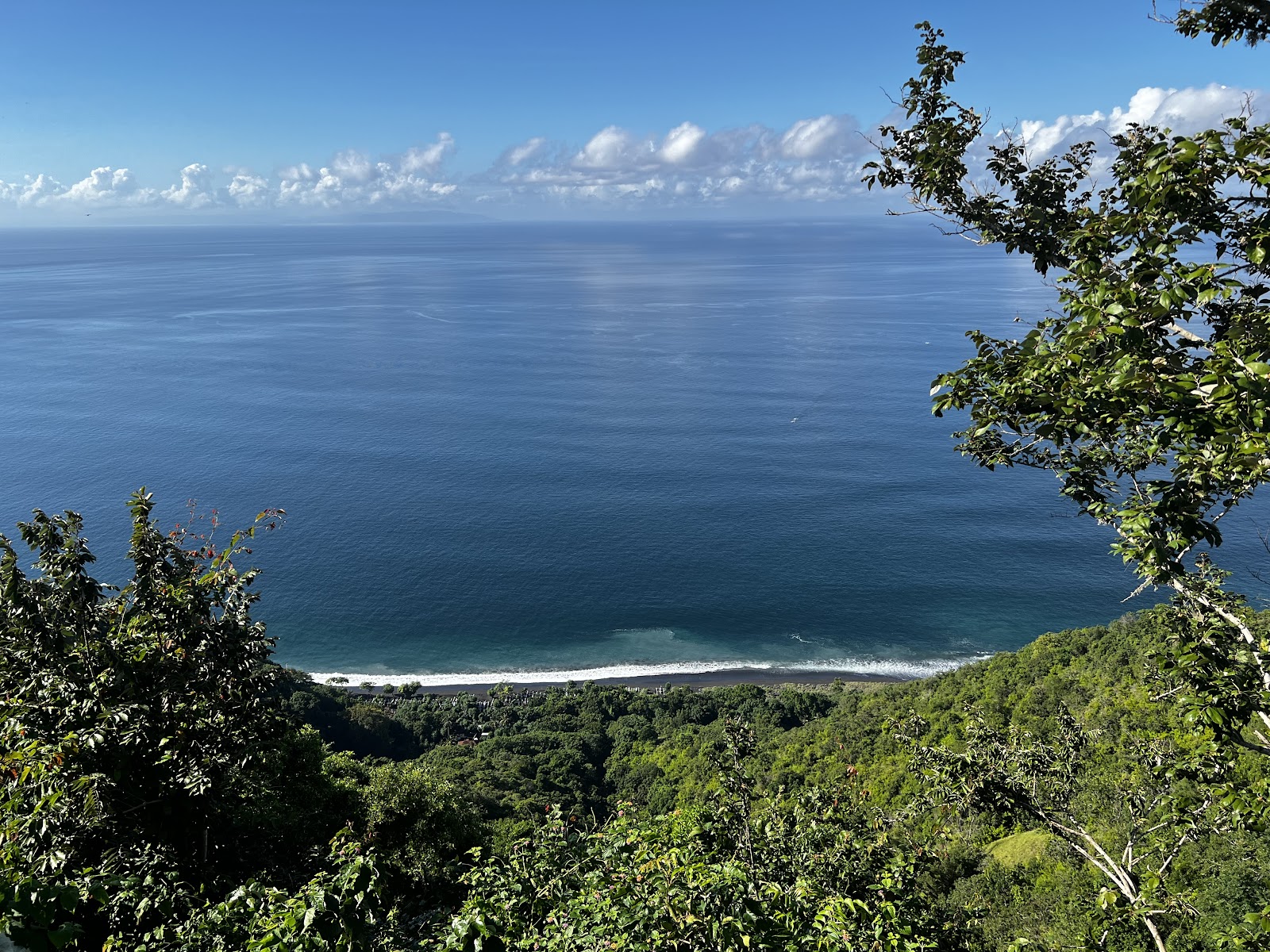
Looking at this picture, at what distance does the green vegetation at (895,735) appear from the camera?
5.64 m

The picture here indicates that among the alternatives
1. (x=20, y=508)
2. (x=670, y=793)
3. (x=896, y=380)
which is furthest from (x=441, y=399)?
(x=670, y=793)

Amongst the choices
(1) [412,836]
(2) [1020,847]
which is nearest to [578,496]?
(1) [412,836]

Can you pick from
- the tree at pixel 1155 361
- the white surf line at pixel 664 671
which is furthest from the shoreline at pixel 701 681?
the tree at pixel 1155 361

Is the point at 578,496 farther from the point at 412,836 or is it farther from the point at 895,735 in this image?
the point at 895,735

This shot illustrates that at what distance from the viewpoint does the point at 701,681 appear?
179 ft

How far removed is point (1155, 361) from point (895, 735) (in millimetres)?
9656

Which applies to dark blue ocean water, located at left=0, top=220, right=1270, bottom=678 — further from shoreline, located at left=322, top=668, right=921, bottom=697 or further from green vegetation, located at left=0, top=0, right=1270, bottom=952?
green vegetation, located at left=0, top=0, right=1270, bottom=952

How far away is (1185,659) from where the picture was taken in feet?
19.8

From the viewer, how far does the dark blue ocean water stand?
58.2 m

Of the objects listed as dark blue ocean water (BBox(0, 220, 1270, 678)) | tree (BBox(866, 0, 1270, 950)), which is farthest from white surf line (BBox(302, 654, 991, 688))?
tree (BBox(866, 0, 1270, 950))

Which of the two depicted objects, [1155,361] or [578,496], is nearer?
[1155,361]

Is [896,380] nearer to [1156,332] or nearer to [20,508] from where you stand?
[20,508]

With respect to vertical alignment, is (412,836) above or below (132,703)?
below

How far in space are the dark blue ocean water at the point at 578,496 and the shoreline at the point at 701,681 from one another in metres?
1.17
